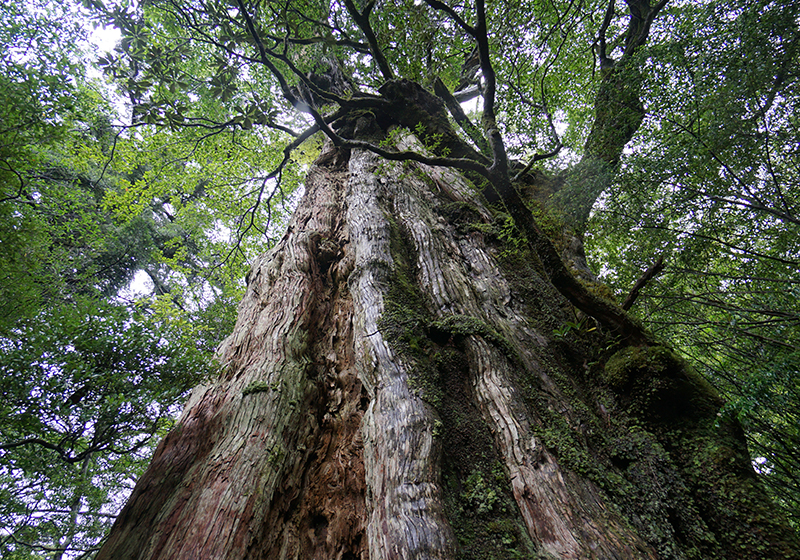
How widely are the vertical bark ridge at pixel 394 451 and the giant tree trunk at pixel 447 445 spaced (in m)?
0.01

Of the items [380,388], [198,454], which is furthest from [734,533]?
[198,454]

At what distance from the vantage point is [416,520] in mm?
1859

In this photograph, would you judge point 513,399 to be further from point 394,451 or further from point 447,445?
point 394,451

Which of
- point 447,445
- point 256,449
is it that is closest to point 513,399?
point 447,445

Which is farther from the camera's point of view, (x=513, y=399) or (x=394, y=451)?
(x=513, y=399)

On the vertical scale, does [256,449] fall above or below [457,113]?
below

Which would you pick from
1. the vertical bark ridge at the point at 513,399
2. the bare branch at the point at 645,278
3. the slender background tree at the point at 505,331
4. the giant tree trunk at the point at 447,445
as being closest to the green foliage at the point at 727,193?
the slender background tree at the point at 505,331

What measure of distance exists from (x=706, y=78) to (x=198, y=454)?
6304 millimetres

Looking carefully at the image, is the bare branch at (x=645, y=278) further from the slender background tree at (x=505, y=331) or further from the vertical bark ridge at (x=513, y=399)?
the vertical bark ridge at (x=513, y=399)

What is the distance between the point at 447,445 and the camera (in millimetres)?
2396

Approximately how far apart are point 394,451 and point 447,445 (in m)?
0.43

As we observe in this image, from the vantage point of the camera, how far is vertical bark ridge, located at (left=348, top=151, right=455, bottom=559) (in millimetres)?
1803

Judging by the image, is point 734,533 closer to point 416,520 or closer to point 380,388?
point 416,520

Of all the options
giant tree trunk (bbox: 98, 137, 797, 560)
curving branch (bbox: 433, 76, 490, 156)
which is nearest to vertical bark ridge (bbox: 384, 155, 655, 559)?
giant tree trunk (bbox: 98, 137, 797, 560)
